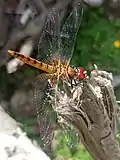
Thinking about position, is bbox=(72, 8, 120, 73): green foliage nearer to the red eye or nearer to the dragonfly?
the dragonfly

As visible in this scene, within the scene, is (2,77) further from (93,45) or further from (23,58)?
(23,58)

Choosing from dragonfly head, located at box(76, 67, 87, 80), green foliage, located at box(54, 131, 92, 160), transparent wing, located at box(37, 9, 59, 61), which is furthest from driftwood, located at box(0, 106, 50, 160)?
dragonfly head, located at box(76, 67, 87, 80)

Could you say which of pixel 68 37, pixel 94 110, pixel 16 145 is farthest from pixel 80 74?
pixel 16 145

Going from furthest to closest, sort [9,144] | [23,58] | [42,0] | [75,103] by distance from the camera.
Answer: [42,0]
[9,144]
[23,58]
[75,103]

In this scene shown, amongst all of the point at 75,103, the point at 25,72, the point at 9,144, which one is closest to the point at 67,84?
the point at 75,103

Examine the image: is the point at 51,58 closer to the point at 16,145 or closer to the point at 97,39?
the point at 16,145

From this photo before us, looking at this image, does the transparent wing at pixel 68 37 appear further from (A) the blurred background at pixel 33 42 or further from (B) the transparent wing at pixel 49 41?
(A) the blurred background at pixel 33 42

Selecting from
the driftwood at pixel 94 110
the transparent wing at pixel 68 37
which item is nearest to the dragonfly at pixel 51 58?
the transparent wing at pixel 68 37
